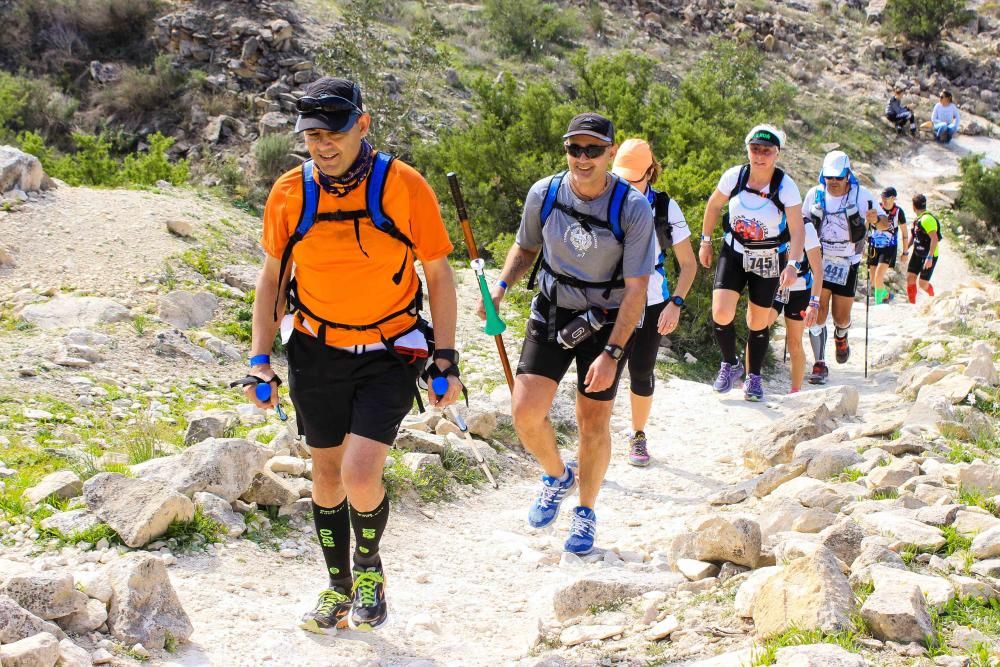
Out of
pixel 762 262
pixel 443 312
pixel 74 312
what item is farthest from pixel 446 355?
pixel 74 312

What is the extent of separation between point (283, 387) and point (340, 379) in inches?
142

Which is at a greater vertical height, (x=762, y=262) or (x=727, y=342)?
(x=762, y=262)

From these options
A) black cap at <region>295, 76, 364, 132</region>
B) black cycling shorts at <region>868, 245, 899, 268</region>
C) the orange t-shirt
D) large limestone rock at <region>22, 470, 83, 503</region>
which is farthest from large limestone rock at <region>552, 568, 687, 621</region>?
black cycling shorts at <region>868, 245, 899, 268</region>

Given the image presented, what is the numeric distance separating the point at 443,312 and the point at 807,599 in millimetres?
1738

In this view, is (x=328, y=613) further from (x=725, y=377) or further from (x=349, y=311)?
(x=725, y=377)

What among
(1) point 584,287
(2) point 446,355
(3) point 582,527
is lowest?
(3) point 582,527

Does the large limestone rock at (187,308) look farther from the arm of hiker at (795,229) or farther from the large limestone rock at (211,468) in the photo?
the arm of hiker at (795,229)

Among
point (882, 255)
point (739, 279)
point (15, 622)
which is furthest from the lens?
point (882, 255)

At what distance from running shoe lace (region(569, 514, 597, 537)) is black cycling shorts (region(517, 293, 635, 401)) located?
2.17 ft

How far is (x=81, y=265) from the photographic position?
808cm

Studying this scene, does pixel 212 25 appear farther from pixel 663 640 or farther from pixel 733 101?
pixel 663 640

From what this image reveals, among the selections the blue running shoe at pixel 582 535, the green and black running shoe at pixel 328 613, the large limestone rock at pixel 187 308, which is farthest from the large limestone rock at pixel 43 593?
the large limestone rock at pixel 187 308

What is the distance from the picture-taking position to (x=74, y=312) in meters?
7.24

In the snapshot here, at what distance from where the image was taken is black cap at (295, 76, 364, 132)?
3506 millimetres
